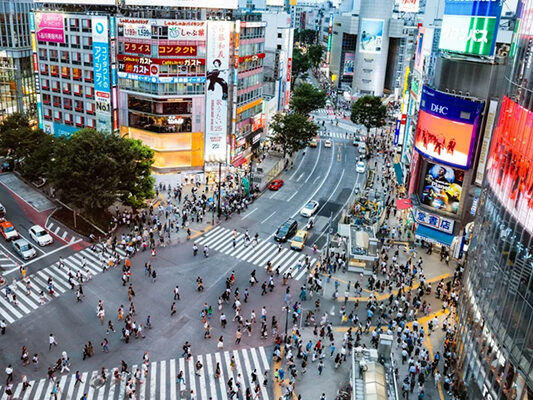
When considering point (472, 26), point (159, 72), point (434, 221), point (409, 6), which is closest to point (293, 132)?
point (159, 72)

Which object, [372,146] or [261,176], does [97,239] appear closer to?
A: [261,176]

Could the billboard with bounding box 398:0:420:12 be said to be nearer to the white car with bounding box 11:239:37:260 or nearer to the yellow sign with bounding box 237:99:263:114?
the yellow sign with bounding box 237:99:263:114

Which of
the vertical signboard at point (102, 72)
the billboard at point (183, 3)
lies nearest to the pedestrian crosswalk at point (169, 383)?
the vertical signboard at point (102, 72)

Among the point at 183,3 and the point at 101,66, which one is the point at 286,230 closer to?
the point at 183,3

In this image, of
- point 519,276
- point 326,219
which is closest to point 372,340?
point 519,276

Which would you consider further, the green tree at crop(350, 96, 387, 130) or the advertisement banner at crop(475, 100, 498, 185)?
the green tree at crop(350, 96, 387, 130)

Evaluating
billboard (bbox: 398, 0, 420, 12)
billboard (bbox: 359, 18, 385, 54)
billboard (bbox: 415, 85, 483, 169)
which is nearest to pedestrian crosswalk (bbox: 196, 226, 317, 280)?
billboard (bbox: 415, 85, 483, 169)

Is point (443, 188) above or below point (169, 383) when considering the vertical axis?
above
